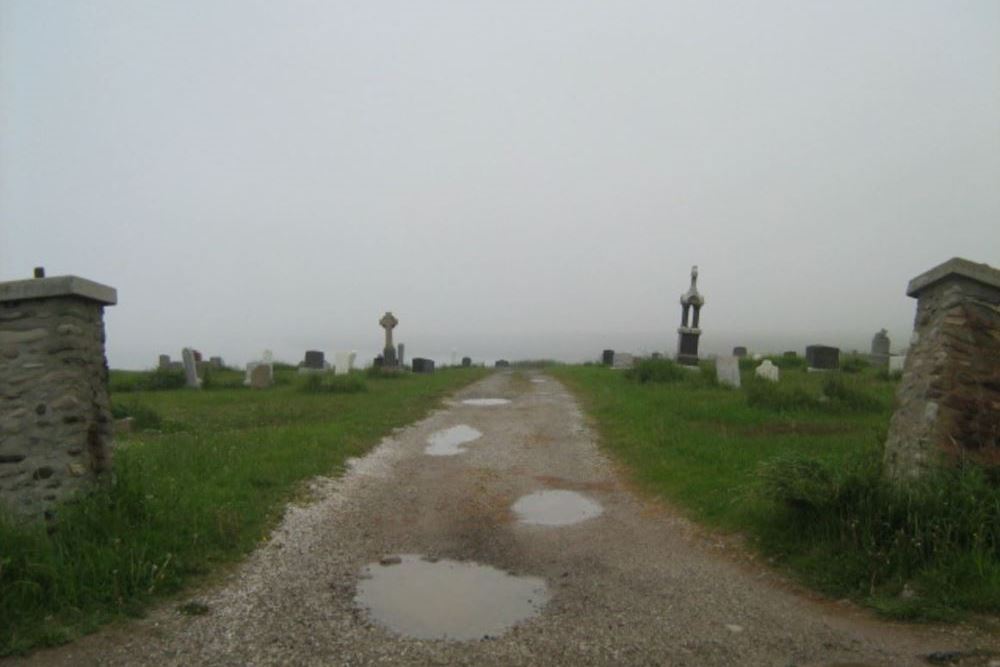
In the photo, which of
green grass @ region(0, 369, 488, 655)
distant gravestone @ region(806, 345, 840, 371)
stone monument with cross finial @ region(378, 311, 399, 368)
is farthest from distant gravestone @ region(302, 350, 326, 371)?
distant gravestone @ region(806, 345, 840, 371)

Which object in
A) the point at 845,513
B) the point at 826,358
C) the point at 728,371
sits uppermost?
the point at 826,358

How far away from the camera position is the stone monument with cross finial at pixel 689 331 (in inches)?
941

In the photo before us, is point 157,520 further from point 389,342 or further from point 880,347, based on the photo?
point 880,347

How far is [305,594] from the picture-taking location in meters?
4.99

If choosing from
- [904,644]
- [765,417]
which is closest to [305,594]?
[904,644]

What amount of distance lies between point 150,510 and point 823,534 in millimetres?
5507

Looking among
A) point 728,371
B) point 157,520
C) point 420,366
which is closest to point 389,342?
point 420,366

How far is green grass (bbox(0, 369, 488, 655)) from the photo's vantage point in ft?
14.9

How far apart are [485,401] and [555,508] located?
31.2 ft

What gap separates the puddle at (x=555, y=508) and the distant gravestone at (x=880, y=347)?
2086 centimetres

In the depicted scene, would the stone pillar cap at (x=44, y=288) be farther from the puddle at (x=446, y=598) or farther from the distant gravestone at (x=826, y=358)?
the distant gravestone at (x=826, y=358)

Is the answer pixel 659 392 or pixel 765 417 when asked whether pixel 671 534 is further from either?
pixel 659 392

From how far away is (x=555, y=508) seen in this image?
7422 millimetres

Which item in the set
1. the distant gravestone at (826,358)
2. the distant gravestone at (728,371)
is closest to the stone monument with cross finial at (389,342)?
the distant gravestone at (728,371)
